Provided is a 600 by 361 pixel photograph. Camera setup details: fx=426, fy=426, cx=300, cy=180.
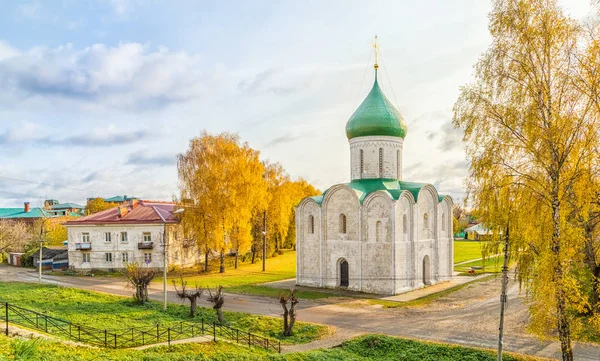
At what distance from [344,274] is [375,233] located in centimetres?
388

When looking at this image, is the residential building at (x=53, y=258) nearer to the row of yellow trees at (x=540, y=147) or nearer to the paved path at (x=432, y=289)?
the paved path at (x=432, y=289)

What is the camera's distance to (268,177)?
153ft

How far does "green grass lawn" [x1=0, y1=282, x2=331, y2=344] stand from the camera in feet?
60.8

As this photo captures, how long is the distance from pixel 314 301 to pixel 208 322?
26.5 feet

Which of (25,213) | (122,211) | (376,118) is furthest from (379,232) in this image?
(25,213)

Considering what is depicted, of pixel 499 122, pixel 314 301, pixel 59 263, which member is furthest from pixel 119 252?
pixel 499 122

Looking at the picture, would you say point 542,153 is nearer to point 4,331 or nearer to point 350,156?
point 4,331

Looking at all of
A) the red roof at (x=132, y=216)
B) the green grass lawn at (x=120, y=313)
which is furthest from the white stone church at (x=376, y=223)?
the red roof at (x=132, y=216)

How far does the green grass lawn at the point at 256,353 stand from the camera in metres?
11.4

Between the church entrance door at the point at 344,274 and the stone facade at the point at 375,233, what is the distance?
2.7 inches

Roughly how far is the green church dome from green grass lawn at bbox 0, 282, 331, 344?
16271 millimetres

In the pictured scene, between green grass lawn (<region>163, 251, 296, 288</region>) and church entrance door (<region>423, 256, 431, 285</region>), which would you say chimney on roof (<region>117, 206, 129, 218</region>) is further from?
church entrance door (<region>423, 256, 431, 285</region>)

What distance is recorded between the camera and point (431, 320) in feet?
69.6

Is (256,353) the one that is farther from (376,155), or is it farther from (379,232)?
(376,155)
